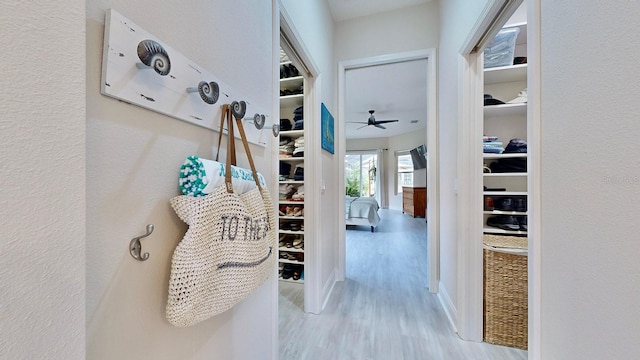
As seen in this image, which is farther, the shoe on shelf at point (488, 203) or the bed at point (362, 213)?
the bed at point (362, 213)

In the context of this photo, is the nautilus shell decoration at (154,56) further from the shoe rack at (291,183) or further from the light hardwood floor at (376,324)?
the shoe rack at (291,183)

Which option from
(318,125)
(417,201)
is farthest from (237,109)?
(417,201)

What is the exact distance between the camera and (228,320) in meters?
0.82

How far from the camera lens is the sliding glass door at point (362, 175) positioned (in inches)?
333

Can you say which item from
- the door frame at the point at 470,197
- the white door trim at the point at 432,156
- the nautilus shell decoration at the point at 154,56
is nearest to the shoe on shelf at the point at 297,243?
the white door trim at the point at 432,156

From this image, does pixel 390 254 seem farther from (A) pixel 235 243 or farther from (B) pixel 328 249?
(A) pixel 235 243

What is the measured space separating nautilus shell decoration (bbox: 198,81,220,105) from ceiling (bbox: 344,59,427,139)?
235cm

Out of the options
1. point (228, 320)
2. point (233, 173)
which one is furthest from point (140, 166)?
point (228, 320)

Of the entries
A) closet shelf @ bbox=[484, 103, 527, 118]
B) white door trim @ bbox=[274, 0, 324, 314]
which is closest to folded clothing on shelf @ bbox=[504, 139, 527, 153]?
closet shelf @ bbox=[484, 103, 527, 118]

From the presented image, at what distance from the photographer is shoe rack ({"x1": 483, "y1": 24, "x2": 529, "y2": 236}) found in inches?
72.2

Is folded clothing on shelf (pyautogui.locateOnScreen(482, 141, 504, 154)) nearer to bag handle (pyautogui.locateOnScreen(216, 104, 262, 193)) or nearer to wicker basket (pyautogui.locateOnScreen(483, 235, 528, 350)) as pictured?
wicker basket (pyautogui.locateOnScreen(483, 235, 528, 350))

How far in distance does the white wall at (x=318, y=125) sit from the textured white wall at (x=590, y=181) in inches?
51.3

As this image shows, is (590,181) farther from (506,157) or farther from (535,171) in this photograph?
(506,157)

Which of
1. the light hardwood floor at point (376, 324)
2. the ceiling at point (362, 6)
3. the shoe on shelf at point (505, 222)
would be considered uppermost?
the ceiling at point (362, 6)
